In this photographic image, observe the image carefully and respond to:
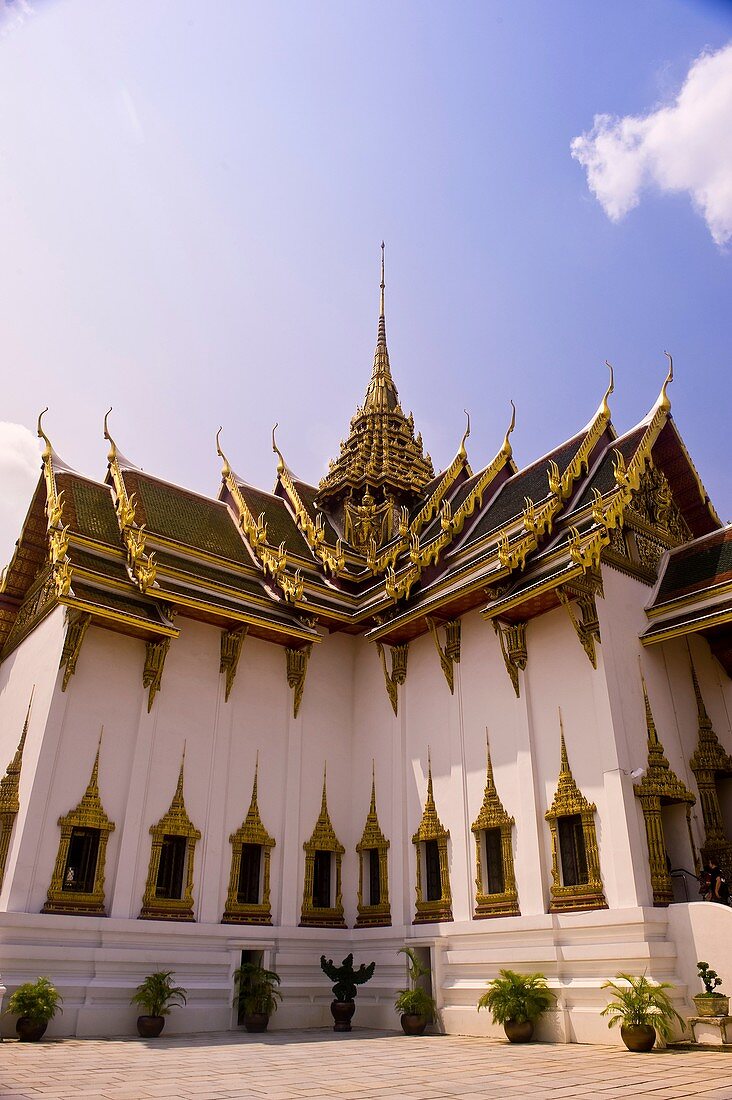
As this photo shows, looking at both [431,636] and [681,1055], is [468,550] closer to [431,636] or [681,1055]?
[431,636]

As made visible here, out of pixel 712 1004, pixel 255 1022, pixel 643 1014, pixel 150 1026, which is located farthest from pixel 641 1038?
pixel 150 1026

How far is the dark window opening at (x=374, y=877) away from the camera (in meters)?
11.4

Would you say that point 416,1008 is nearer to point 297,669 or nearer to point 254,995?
point 254,995

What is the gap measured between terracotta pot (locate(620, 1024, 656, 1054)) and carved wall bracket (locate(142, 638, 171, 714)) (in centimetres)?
678

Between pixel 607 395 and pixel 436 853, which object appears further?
pixel 607 395

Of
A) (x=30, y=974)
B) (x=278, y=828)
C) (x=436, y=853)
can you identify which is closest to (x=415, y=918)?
(x=436, y=853)

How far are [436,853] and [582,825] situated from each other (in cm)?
247

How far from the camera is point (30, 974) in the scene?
8.79 metres

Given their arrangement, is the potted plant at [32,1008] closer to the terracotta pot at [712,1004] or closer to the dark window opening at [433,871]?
the dark window opening at [433,871]

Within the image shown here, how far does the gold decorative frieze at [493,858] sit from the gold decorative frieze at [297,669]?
3230 millimetres

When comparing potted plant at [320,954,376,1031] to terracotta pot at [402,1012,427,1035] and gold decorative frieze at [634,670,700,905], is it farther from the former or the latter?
gold decorative frieze at [634,670,700,905]

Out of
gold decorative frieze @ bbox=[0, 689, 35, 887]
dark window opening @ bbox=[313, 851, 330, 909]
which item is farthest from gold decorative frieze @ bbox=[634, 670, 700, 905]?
gold decorative frieze @ bbox=[0, 689, 35, 887]

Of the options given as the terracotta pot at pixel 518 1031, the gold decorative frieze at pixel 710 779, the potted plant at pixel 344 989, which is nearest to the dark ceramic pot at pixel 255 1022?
the potted plant at pixel 344 989

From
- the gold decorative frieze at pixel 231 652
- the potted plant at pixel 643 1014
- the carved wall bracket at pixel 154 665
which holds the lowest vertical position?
the potted plant at pixel 643 1014
